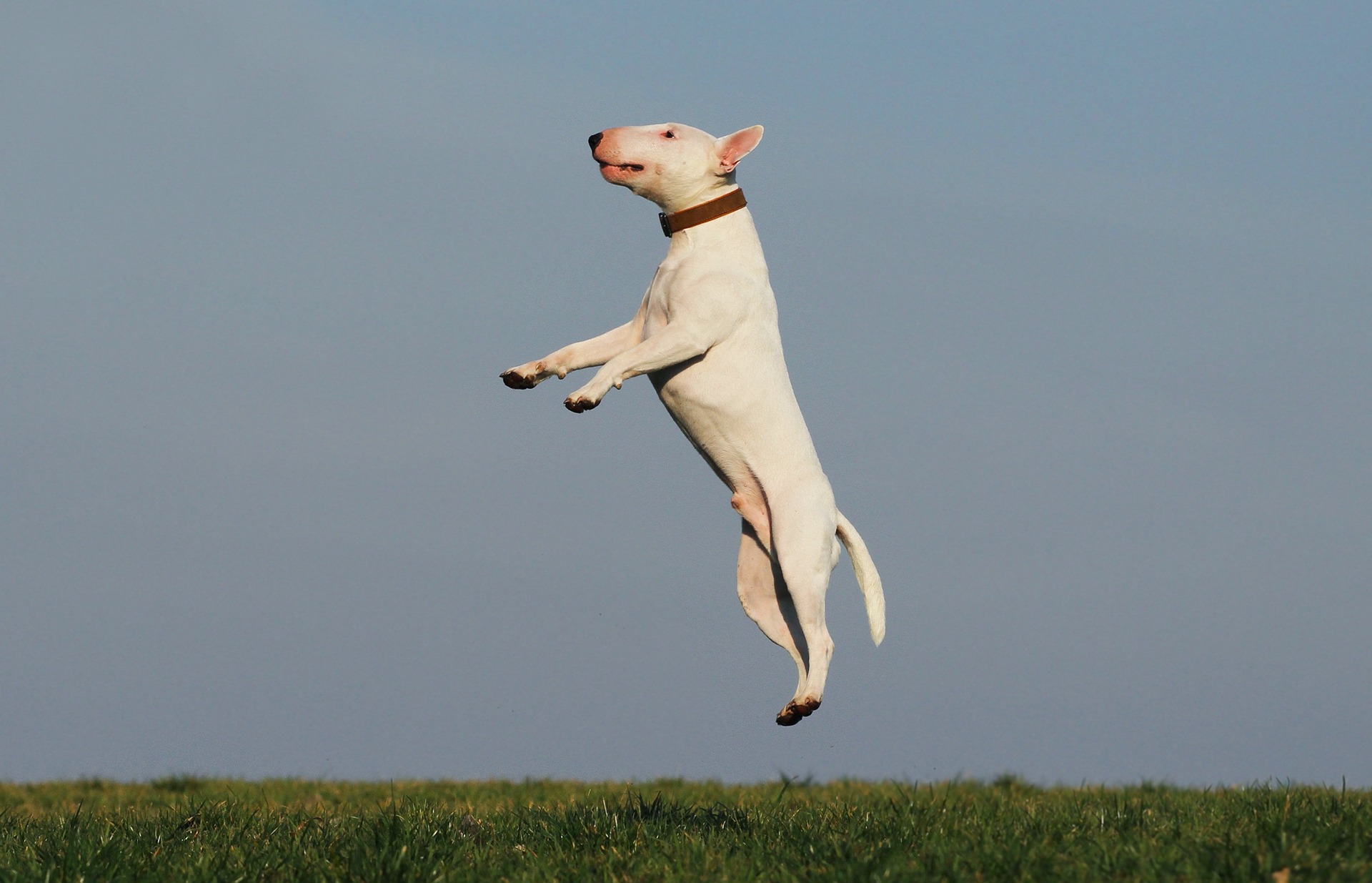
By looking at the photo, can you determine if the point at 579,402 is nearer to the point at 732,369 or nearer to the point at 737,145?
the point at 732,369

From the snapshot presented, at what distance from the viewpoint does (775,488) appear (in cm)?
704

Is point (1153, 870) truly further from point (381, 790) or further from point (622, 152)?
point (381, 790)

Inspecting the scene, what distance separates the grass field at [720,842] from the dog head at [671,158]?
10.1 feet

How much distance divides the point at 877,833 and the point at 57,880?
11.1 ft

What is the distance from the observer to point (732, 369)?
6938 millimetres

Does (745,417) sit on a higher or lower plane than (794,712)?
higher

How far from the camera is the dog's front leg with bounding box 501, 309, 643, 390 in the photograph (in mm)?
6867

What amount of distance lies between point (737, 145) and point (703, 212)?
0.37 metres

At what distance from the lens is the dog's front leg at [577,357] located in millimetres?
6867

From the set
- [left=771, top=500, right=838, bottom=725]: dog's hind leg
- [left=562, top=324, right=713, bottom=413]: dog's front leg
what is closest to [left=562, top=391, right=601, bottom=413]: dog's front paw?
[left=562, top=324, right=713, bottom=413]: dog's front leg

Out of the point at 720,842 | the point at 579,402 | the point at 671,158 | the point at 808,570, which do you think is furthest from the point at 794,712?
the point at 671,158

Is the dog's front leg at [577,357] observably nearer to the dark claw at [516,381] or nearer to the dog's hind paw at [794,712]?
the dark claw at [516,381]

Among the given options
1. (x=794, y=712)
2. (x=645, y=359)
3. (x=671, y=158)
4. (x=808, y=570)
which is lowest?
(x=794, y=712)

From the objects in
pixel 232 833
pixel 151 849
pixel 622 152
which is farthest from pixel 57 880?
pixel 622 152
